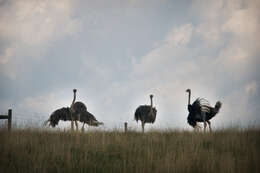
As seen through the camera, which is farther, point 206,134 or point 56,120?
point 56,120

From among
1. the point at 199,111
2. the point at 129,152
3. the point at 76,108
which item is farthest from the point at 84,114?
the point at 129,152

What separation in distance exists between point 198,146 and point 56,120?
13718 mm

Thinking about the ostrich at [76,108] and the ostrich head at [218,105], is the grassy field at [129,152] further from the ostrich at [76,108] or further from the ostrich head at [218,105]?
the ostrich at [76,108]

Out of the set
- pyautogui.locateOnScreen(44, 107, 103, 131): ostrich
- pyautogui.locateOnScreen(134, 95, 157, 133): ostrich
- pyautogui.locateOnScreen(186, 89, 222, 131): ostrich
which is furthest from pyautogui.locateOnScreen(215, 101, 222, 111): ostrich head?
pyautogui.locateOnScreen(44, 107, 103, 131): ostrich

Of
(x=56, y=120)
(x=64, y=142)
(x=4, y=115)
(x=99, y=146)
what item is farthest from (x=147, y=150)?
(x=56, y=120)

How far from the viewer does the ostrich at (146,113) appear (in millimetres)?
25016

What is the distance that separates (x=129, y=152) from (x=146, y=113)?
13.0 metres

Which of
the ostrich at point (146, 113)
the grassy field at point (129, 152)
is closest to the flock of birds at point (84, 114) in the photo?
the ostrich at point (146, 113)

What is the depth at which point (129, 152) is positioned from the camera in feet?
40.0

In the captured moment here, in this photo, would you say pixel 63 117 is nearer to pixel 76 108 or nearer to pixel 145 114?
pixel 76 108

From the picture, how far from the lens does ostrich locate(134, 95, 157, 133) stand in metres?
25.0

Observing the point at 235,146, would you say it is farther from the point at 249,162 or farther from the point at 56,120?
the point at 56,120

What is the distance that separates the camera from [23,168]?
10.5 meters

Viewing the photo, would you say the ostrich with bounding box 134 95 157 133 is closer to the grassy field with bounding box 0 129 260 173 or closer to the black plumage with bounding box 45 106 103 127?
the black plumage with bounding box 45 106 103 127
